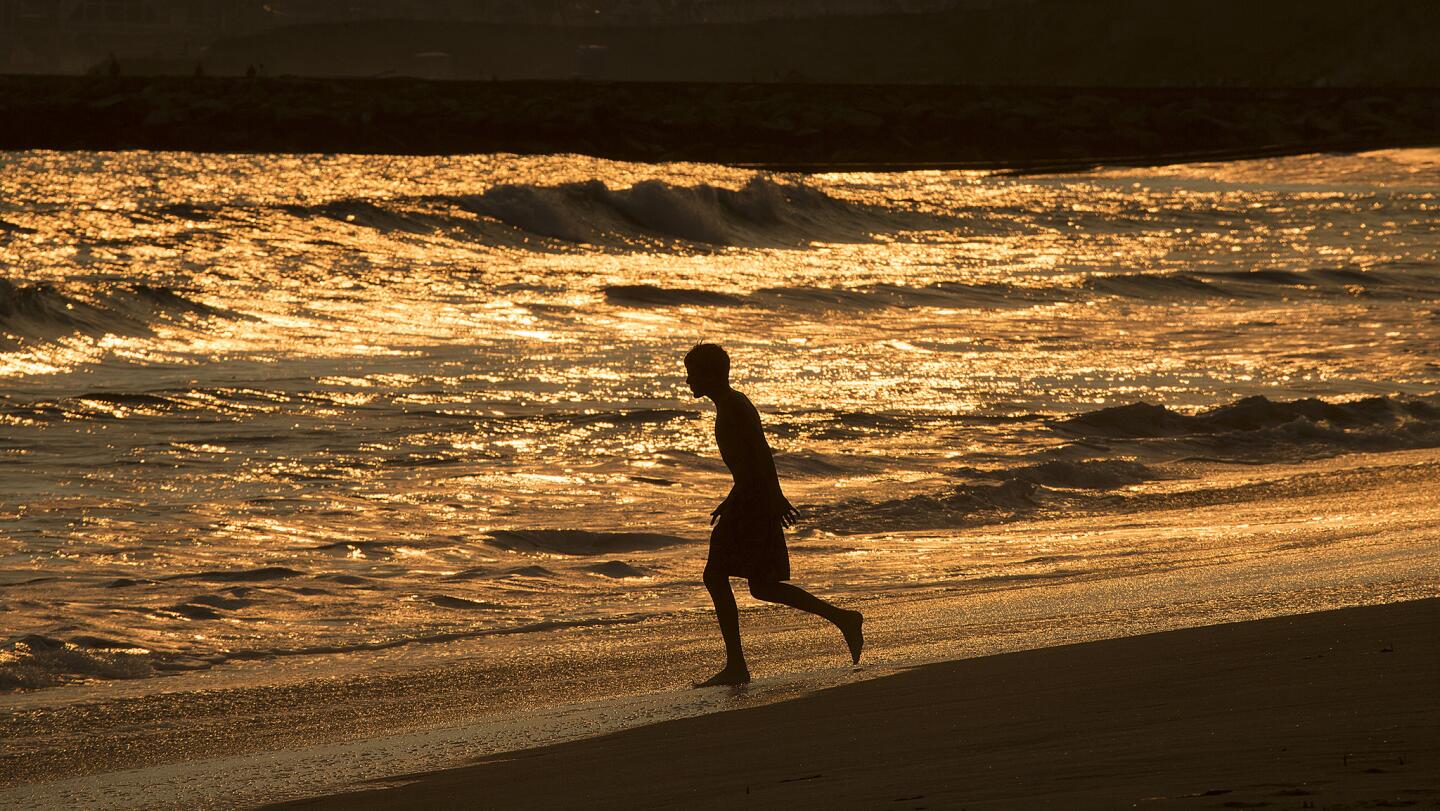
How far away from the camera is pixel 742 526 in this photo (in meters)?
6.86

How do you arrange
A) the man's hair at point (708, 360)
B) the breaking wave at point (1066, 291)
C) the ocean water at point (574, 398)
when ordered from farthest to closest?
the breaking wave at point (1066, 291), the ocean water at point (574, 398), the man's hair at point (708, 360)

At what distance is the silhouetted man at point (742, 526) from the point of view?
6.77 metres

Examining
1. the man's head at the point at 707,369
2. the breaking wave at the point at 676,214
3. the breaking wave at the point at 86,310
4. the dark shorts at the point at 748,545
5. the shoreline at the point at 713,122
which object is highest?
the shoreline at the point at 713,122

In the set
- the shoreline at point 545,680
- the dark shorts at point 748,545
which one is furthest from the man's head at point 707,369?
the shoreline at point 545,680

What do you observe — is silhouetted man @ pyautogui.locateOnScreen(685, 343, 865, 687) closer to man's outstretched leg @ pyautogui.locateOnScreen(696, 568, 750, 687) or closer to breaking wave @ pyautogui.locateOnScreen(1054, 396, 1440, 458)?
man's outstretched leg @ pyautogui.locateOnScreen(696, 568, 750, 687)

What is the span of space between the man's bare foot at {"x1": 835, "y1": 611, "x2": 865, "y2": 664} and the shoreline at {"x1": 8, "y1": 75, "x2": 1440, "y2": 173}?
3994cm

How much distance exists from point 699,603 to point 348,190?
27.8 metres

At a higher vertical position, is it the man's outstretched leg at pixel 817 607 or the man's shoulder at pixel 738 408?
the man's shoulder at pixel 738 408

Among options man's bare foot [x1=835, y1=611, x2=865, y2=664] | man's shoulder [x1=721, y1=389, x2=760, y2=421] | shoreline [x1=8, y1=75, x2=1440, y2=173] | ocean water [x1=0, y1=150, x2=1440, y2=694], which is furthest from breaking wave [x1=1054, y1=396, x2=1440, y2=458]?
shoreline [x1=8, y1=75, x2=1440, y2=173]

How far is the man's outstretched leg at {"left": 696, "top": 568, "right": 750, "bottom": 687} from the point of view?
675 centimetres

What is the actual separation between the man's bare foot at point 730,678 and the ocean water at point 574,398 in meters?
1.53

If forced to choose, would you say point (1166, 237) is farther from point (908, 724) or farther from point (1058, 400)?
point (908, 724)

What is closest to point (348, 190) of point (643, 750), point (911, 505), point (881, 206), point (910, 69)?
point (881, 206)

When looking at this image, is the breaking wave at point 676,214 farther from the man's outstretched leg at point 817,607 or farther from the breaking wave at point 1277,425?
the man's outstretched leg at point 817,607
